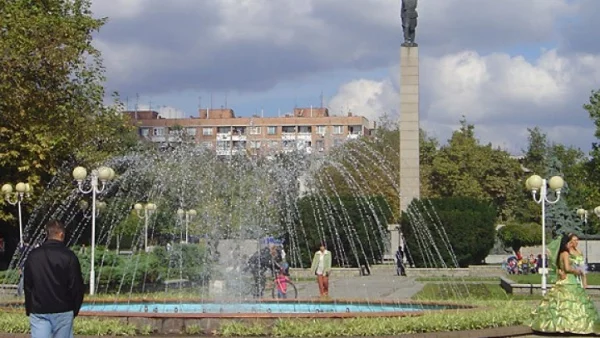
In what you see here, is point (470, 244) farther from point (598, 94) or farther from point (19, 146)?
point (19, 146)

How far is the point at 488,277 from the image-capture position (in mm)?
36156

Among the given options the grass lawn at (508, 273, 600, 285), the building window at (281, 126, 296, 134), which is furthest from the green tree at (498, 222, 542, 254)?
the building window at (281, 126, 296, 134)

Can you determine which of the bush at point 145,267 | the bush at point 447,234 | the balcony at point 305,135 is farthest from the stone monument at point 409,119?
the balcony at point 305,135

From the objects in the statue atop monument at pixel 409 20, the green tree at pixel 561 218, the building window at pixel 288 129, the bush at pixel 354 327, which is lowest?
the bush at pixel 354 327

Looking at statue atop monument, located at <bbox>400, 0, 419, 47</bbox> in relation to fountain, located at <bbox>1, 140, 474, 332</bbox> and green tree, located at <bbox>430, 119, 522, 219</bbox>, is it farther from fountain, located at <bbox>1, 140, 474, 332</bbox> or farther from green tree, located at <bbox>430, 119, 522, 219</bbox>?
green tree, located at <bbox>430, 119, 522, 219</bbox>

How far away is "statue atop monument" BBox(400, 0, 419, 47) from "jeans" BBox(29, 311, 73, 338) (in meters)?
33.8

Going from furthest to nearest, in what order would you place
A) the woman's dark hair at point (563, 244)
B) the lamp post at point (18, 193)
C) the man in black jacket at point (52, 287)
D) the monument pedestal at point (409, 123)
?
the monument pedestal at point (409, 123) → the lamp post at point (18, 193) → the woman's dark hair at point (563, 244) → the man in black jacket at point (52, 287)

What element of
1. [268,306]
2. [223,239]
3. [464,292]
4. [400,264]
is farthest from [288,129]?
[268,306]

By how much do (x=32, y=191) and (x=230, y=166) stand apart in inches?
423

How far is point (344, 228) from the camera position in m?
40.2

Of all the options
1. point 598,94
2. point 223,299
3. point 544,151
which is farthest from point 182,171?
point 544,151

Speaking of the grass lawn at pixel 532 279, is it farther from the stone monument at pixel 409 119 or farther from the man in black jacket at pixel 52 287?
the man in black jacket at pixel 52 287

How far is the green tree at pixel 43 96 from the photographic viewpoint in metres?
32.1

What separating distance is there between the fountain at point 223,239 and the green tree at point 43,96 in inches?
46.1
